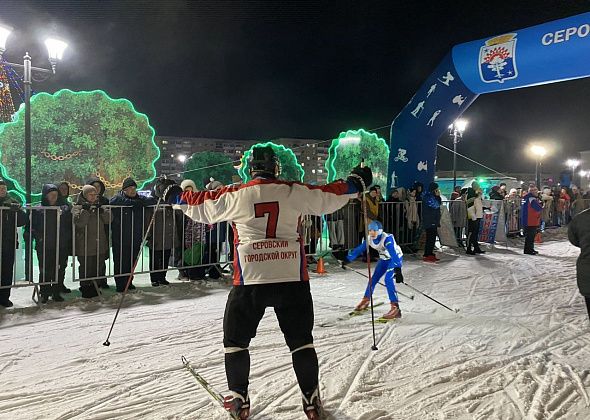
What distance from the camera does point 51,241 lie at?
628 cm

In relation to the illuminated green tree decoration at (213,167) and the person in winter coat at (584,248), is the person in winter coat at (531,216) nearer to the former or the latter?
the person in winter coat at (584,248)

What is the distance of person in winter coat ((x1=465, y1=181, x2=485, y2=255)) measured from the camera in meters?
11.8

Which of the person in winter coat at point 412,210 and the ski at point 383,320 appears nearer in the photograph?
the ski at point 383,320

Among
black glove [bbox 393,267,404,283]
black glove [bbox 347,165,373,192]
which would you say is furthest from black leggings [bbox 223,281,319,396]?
black glove [bbox 393,267,404,283]

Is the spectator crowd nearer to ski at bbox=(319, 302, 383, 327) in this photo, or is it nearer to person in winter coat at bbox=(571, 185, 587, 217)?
ski at bbox=(319, 302, 383, 327)

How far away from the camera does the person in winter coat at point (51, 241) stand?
620 cm

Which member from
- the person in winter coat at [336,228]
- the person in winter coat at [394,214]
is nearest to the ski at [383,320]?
the person in winter coat at [336,228]

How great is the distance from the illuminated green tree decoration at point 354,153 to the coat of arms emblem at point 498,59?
27.2 feet

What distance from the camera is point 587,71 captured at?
9352 millimetres

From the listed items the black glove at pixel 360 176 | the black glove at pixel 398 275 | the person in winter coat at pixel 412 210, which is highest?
the black glove at pixel 360 176

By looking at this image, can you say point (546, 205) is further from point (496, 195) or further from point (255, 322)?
point (255, 322)

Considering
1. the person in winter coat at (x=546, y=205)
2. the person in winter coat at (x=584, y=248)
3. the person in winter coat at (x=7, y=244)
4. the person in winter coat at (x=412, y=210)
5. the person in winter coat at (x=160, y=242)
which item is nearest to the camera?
the person in winter coat at (x=584, y=248)

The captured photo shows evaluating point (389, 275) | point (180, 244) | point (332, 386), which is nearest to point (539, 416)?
point (332, 386)

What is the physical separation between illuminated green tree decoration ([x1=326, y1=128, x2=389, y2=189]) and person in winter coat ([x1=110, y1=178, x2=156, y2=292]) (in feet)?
39.6
